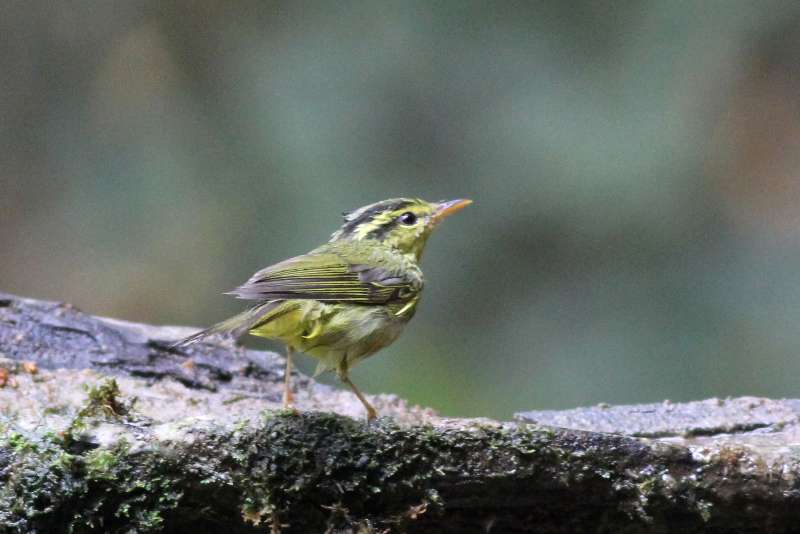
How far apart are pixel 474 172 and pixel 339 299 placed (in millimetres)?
4985

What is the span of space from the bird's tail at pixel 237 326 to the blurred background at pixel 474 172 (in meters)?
4.81

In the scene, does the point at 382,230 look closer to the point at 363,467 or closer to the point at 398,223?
the point at 398,223

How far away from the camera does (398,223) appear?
15.4 ft

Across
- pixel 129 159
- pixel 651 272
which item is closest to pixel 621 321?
pixel 651 272

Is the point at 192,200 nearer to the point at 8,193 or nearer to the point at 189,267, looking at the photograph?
the point at 189,267

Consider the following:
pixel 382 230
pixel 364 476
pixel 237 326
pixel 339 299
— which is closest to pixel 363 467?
pixel 364 476

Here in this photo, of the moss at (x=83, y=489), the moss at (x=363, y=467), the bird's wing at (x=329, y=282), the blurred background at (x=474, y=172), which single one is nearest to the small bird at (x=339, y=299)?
the bird's wing at (x=329, y=282)

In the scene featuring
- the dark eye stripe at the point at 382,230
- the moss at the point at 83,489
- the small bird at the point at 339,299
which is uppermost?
the dark eye stripe at the point at 382,230

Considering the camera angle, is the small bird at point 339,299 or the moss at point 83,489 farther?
the small bird at point 339,299

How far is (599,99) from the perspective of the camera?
8.40 metres

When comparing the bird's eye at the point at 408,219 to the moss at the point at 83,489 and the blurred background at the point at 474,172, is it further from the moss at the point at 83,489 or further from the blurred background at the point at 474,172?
the blurred background at the point at 474,172

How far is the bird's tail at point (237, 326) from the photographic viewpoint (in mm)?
3402

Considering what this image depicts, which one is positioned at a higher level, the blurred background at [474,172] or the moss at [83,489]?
the blurred background at [474,172]

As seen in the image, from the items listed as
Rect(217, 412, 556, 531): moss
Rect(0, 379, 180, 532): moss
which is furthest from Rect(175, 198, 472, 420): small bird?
Rect(0, 379, 180, 532): moss
